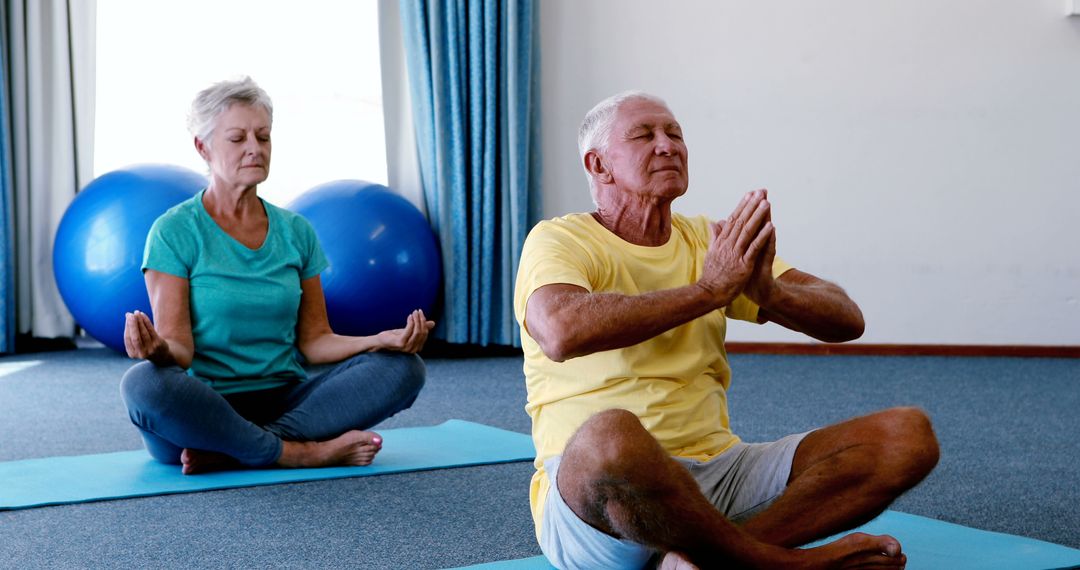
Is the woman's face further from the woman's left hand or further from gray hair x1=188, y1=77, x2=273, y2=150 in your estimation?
the woman's left hand

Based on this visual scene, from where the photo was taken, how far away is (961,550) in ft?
6.44

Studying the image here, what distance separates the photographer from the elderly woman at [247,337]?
2564 mm

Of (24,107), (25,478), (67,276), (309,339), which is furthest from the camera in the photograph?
(24,107)

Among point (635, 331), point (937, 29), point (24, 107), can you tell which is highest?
point (937, 29)

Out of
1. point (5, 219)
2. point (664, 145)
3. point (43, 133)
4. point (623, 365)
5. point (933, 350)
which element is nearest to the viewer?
point (623, 365)

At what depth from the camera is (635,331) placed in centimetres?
164

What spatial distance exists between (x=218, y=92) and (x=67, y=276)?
2269 mm

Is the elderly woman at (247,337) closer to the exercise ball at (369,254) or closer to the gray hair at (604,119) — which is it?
the gray hair at (604,119)

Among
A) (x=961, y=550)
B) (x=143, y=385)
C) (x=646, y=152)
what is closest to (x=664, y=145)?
(x=646, y=152)

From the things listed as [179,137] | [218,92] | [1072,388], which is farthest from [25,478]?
[1072,388]

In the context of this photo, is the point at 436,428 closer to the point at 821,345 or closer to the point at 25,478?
the point at 25,478

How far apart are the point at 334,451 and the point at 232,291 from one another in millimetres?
429

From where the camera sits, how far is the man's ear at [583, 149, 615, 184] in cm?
191

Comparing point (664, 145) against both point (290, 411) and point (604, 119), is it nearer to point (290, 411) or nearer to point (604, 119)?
point (604, 119)
